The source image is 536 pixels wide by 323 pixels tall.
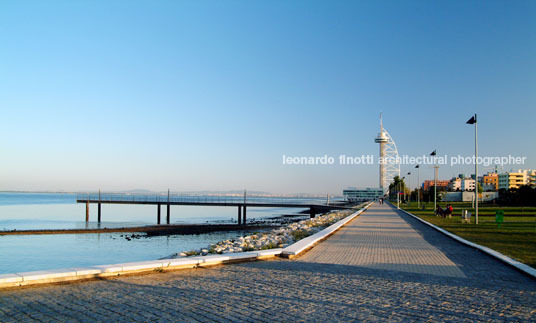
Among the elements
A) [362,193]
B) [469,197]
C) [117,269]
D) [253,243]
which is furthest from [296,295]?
[362,193]

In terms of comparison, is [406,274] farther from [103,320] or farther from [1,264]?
[1,264]

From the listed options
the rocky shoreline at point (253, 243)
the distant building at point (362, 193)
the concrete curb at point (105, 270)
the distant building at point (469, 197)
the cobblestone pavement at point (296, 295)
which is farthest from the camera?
the distant building at point (362, 193)

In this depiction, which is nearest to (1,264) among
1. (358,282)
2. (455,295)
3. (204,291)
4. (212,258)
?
(212,258)

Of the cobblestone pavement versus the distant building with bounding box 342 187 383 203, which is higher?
the cobblestone pavement

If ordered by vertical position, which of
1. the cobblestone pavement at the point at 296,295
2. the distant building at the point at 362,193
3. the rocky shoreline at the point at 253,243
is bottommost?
the distant building at the point at 362,193

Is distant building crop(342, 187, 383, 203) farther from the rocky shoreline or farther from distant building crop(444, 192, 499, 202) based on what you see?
the rocky shoreline

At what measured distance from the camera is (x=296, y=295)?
576 centimetres

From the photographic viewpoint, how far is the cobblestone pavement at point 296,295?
4.75m

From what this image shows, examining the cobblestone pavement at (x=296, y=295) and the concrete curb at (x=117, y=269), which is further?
the concrete curb at (x=117, y=269)

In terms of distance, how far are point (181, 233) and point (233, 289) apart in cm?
2742

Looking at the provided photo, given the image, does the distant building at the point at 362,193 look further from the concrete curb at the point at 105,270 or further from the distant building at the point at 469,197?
the concrete curb at the point at 105,270

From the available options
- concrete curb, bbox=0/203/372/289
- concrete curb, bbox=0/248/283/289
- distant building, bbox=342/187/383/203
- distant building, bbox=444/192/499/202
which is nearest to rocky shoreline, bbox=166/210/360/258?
concrete curb, bbox=0/203/372/289

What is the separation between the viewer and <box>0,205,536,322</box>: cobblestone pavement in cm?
475

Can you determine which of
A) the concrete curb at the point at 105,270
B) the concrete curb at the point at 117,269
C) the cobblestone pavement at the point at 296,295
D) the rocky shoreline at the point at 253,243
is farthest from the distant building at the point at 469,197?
the concrete curb at the point at 105,270
